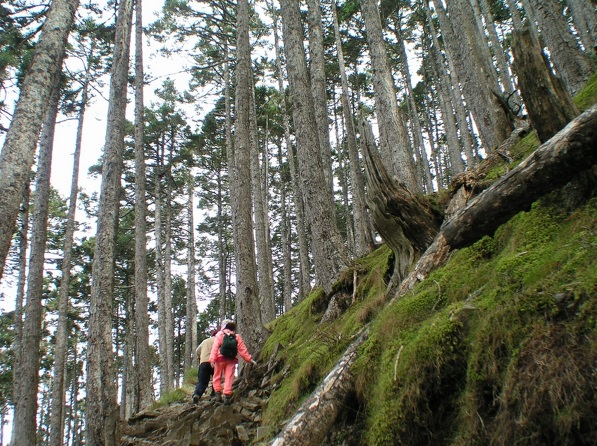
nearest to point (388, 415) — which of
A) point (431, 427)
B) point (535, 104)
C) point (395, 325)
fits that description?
point (431, 427)

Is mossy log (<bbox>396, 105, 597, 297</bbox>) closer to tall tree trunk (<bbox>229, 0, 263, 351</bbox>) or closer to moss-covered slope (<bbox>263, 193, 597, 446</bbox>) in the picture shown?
moss-covered slope (<bbox>263, 193, 597, 446</bbox>)

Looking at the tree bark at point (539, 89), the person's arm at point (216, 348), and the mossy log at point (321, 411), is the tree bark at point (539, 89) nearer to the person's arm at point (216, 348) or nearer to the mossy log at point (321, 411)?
the mossy log at point (321, 411)

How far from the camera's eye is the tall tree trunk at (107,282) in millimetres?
6246

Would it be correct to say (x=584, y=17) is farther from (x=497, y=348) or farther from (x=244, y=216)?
(x=497, y=348)

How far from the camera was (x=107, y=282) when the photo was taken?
748 centimetres

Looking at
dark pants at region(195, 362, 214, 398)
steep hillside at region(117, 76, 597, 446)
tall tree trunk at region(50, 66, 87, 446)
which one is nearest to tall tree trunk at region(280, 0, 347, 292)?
steep hillside at region(117, 76, 597, 446)

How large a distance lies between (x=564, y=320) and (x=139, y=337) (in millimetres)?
12352

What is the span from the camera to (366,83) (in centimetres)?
2427

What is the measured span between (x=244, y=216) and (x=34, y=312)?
7118 mm

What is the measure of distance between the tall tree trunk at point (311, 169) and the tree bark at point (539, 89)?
4087mm

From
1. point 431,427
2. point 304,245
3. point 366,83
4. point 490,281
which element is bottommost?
point 431,427

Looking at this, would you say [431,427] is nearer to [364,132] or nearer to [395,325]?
[395,325]

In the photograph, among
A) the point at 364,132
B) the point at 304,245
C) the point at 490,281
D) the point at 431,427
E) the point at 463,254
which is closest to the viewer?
the point at 431,427

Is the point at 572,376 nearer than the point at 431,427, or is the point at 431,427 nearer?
the point at 572,376
